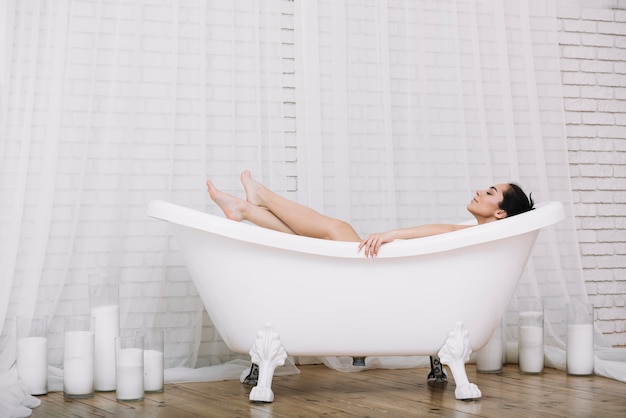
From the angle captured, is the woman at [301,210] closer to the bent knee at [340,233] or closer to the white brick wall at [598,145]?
the bent knee at [340,233]

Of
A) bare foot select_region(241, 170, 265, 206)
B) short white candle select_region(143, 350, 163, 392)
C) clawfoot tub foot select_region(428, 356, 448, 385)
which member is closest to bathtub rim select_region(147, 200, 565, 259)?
bare foot select_region(241, 170, 265, 206)

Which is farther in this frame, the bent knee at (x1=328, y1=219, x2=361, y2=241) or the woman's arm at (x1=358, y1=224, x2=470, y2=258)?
the bent knee at (x1=328, y1=219, x2=361, y2=241)

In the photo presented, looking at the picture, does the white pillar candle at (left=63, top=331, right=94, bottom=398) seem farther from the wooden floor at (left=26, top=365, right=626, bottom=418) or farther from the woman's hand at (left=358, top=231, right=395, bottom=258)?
the woman's hand at (left=358, top=231, right=395, bottom=258)

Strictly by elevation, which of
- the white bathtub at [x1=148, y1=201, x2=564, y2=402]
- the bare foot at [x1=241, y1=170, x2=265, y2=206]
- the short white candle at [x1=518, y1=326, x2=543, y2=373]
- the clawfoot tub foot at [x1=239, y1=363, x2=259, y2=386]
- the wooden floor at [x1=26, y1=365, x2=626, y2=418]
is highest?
the bare foot at [x1=241, y1=170, x2=265, y2=206]

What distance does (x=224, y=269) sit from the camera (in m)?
3.01

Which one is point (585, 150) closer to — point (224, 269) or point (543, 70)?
point (543, 70)

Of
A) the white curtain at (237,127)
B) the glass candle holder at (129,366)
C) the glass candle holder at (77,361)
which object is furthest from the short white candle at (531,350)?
the glass candle holder at (77,361)

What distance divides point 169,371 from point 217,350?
11.6 inches

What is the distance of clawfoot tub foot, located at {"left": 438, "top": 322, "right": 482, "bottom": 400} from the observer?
3.04 meters

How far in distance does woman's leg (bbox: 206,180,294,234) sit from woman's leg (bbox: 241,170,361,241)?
3 cm

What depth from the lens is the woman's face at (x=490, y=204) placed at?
336 cm

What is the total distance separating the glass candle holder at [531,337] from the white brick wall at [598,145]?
85 centimetres

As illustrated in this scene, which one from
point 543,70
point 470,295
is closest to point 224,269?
point 470,295

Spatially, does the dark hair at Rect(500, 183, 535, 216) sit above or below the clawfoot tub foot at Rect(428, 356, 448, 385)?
above
